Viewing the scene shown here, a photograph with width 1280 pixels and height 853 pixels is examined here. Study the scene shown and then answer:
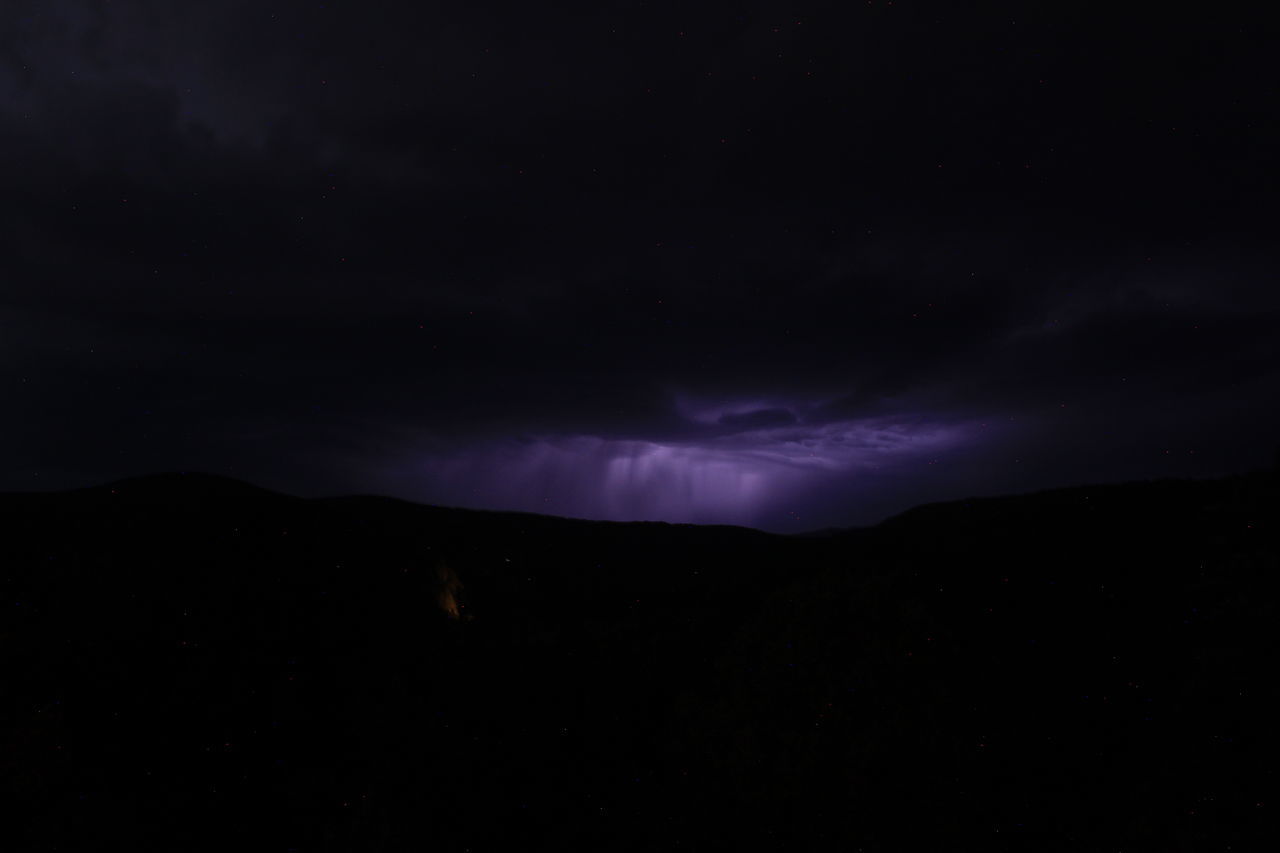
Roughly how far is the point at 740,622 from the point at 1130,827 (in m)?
13.0

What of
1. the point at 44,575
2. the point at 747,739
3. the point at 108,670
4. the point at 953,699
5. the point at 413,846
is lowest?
the point at 413,846

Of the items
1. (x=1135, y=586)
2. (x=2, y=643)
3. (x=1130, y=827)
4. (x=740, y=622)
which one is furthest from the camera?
A: (x=740, y=622)

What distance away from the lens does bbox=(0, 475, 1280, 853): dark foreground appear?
1502cm

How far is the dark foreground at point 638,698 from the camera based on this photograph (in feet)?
49.3

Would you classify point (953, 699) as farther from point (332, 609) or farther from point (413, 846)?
point (332, 609)

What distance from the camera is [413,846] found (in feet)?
52.5

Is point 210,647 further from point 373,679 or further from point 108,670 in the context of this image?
point 373,679

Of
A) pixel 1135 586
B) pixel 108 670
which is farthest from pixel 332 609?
pixel 1135 586

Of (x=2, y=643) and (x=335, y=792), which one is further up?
(x=2, y=643)

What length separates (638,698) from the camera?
2211 cm

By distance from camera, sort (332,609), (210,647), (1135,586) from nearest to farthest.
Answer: (210,647) < (1135,586) < (332,609)

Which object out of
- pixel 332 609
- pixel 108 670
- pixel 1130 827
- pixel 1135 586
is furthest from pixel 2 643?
pixel 1135 586

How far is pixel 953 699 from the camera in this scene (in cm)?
1627

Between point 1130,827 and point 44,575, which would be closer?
point 1130,827
